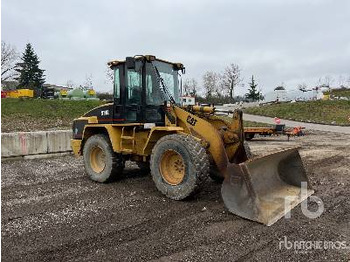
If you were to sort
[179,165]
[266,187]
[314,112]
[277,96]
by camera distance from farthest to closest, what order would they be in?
[277,96], [314,112], [179,165], [266,187]

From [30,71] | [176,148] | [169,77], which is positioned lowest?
[176,148]

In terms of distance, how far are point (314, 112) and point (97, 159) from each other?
30028 millimetres

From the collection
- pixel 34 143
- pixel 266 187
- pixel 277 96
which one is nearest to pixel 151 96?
pixel 266 187

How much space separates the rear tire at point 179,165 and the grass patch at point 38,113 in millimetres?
15494

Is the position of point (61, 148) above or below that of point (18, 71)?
below

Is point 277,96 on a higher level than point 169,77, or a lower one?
higher

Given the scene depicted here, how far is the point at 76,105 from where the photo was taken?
30.4 m

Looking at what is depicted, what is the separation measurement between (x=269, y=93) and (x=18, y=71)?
4037cm

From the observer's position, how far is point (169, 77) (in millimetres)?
7629

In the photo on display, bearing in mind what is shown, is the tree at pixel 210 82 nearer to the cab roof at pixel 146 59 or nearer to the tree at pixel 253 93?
the tree at pixel 253 93

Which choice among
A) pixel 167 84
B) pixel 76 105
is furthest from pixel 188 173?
pixel 76 105

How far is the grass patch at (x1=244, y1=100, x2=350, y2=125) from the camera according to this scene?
31.6 meters

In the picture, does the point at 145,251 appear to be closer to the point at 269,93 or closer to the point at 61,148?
the point at 61,148

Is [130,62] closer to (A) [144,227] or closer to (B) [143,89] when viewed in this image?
(B) [143,89]
